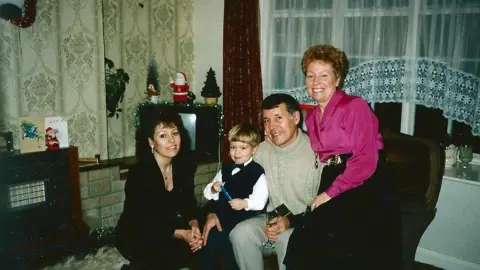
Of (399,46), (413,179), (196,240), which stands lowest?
(196,240)

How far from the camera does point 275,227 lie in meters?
1.99

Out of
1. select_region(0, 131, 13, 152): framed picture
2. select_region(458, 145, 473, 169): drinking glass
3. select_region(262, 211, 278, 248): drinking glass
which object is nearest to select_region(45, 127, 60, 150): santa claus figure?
select_region(0, 131, 13, 152): framed picture

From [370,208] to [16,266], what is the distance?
223 cm

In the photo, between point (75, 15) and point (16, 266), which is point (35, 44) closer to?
point (75, 15)

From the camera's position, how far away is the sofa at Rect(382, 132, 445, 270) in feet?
6.40

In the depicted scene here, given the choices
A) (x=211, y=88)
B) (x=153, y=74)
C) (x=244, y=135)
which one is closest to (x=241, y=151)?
(x=244, y=135)

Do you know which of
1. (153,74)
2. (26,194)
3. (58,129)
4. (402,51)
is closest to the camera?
(26,194)

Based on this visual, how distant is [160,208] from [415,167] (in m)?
1.37

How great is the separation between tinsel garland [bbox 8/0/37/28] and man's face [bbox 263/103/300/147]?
2.01m

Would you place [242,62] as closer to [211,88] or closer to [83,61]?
[211,88]

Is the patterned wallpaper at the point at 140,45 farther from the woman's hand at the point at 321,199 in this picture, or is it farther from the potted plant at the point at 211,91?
the woman's hand at the point at 321,199

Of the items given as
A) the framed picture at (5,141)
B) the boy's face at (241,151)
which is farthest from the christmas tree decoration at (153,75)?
the boy's face at (241,151)

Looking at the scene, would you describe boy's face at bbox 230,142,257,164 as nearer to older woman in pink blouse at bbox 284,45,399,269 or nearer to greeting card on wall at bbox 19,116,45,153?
older woman in pink blouse at bbox 284,45,399,269

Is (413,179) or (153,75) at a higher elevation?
(153,75)
